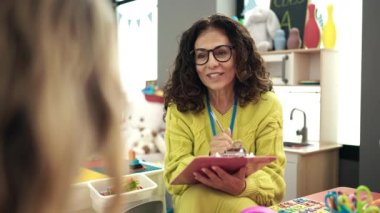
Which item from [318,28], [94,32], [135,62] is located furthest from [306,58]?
[94,32]

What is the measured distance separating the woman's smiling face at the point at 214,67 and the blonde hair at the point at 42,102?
1.32 meters

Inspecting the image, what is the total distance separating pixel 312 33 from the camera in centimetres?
329

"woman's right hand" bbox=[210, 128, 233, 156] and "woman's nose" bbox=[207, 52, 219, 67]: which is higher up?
"woman's nose" bbox=[207, 52, 219, 67]

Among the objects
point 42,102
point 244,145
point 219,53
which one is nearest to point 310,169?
point 244,145

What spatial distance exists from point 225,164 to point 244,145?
0.90ft

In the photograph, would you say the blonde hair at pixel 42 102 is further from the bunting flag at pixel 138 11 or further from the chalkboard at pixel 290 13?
the bunting flag at pixel 138 11

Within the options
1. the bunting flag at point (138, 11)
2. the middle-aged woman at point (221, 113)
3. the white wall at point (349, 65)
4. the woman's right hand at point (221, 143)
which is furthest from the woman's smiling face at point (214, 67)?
the bunting flag at point (138, 11)

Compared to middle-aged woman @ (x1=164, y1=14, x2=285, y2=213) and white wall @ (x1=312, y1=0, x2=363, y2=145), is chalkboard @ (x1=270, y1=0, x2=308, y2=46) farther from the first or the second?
middle-aged woman @ (x1=164, y1=14, x2=285, y2=213)

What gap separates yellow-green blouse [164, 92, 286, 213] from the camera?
5.10ft

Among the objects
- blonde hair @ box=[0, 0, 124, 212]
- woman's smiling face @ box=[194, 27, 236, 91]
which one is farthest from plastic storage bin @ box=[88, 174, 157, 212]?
blonde hair @ box=[0, 0, 124, 212]

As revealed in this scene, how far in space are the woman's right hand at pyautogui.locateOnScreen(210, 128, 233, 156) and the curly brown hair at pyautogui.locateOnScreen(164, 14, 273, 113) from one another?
223 mm

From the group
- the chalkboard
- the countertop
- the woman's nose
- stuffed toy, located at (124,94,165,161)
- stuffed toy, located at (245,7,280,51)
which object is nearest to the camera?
the woman's nose

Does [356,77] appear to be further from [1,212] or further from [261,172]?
[1,212]

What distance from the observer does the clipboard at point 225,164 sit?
135cm
